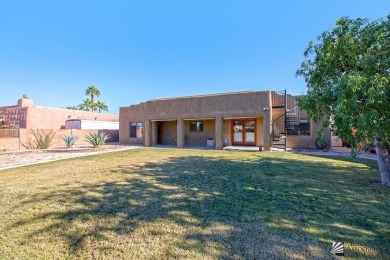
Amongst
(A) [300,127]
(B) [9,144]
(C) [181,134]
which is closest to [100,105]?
(B) [9,144]

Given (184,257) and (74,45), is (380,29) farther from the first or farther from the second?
(74,45)

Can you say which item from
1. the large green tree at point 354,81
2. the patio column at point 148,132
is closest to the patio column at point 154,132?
the patio column at point 148,132

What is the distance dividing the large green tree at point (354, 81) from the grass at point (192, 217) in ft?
5.84

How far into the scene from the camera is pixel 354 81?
177 inches

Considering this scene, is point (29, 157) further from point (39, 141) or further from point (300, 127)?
point (300, 127)

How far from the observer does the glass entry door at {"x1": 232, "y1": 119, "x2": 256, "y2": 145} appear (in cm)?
1892

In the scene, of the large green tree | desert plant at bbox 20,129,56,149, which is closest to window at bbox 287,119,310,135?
the large green tree

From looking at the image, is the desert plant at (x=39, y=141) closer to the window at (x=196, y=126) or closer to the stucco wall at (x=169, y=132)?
the stucco wall at (x=169, y=132)

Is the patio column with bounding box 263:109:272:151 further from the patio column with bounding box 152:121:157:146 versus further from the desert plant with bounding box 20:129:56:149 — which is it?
the desert plant with bounding box 20:129:56:149

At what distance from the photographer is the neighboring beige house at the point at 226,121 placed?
16.6 metres

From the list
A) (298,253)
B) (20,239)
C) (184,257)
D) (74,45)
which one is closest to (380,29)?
(298,253)

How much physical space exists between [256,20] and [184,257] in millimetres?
17377

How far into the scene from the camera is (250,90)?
17031 millimetres

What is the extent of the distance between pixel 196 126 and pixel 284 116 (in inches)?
336
